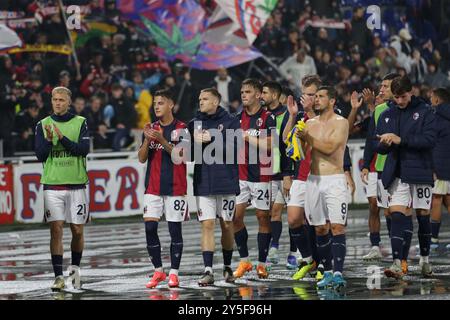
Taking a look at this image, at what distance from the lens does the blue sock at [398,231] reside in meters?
15.0

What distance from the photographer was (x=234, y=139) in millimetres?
15430

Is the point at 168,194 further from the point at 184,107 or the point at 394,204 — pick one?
the point at 184,107

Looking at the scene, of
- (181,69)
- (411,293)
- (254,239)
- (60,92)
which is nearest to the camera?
(411,293)

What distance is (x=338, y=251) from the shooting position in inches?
557

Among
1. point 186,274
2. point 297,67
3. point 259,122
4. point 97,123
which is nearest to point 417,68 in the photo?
point 297,67

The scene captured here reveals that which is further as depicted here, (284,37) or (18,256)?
(284,37)

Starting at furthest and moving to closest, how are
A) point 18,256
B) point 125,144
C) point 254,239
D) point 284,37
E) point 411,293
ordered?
1. point 284,37
2. point 125,144
3. point 254,239
4. point 18,256
5. point 411,293

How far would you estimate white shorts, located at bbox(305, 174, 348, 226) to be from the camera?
14133 mm

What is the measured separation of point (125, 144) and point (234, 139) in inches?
477

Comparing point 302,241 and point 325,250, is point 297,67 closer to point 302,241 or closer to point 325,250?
point 302,241

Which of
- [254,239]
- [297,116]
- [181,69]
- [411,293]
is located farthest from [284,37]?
[411,293]

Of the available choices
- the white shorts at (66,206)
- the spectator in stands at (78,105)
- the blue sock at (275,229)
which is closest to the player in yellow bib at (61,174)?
the white shorts at (66,206)

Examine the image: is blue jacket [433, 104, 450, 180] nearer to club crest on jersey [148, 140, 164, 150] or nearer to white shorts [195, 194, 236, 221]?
white shorts [195, 194, 236, 221]

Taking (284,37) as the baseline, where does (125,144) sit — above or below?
below
